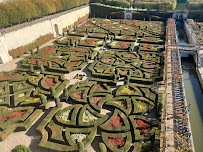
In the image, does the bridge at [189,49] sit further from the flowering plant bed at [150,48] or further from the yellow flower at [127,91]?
the yellow flower at [127,91]

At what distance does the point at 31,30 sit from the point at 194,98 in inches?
1370

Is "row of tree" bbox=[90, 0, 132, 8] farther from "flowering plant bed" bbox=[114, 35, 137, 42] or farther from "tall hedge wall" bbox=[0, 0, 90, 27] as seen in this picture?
"flowering plant bed" bbox=[114, 35, 137, 42]

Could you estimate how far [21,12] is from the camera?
32906mm

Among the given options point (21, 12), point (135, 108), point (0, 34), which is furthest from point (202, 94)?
point (21, 12)

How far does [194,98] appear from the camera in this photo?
2264cm

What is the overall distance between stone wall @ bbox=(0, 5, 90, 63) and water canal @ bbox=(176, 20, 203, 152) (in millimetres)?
32417

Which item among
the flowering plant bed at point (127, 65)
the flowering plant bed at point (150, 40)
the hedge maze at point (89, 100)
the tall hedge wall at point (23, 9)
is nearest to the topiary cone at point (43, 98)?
the hedge maze at point (89, 100)

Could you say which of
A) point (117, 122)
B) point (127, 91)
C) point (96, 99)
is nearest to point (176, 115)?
point (127, 91)

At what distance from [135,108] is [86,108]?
18.0 feet

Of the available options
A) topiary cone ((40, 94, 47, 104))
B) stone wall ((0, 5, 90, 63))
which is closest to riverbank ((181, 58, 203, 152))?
topiary cone ((40, 94, 47, 104))

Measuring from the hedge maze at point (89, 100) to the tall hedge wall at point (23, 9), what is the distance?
918 cm

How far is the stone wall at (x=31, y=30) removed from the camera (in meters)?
28.0

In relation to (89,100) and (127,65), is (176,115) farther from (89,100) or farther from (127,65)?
(127,65)

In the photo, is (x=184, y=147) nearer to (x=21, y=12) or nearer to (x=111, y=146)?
(x=111, y=146)
